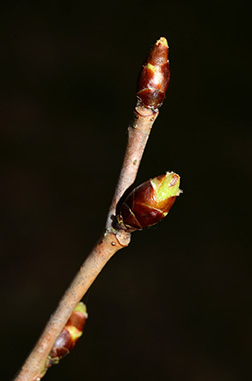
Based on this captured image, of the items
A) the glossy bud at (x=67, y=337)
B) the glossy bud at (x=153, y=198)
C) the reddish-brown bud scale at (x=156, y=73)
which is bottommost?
the glossy bud at (x=67, y=337)

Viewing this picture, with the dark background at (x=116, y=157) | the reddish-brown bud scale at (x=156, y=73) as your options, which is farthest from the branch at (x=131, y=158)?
the dark background at (x=116, y=157)

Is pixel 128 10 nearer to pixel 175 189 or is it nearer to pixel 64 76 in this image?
pixel 64 76

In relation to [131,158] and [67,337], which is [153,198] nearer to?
[131,158]

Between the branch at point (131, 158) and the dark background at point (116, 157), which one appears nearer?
the branch at point (131, 158)

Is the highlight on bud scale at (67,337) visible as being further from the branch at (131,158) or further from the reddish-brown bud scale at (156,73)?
the reddish-brown bud scale at (156,73)

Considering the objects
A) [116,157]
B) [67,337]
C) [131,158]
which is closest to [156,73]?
[131,158]
